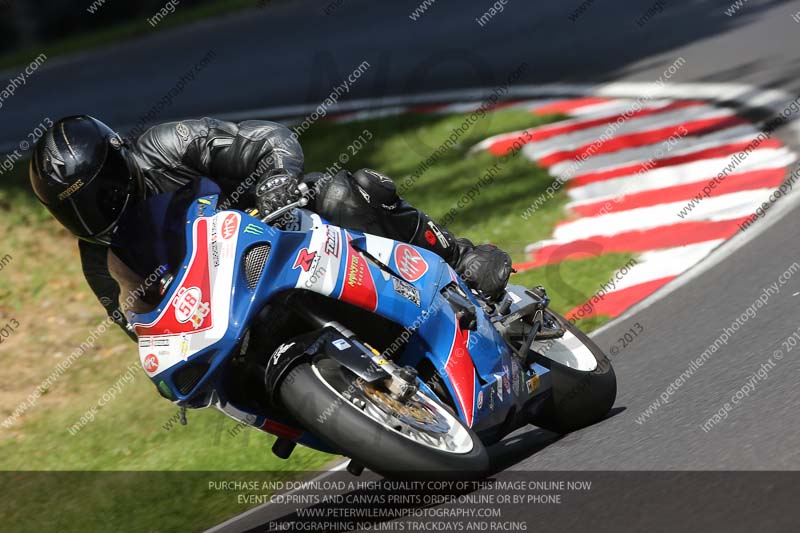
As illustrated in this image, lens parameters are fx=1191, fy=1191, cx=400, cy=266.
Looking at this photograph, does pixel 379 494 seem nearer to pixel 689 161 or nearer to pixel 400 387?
pixel 400 387

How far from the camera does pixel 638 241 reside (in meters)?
8.11

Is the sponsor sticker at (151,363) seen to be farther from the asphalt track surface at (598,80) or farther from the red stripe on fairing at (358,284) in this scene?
the asphalt track surface at (598,80)

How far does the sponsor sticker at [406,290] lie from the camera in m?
4.70

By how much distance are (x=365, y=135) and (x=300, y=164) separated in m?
7.77

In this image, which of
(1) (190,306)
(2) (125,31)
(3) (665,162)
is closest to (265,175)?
(1) (190,306)

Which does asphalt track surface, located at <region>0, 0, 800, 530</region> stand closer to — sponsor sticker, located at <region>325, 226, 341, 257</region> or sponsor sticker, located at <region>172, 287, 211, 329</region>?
sponsor sticker, located at <region>325, 226, 341, 257</region>

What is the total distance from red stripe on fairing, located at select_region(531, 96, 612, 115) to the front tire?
7.97 m

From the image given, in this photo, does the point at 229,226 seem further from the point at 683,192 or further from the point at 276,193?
the point at 683,192

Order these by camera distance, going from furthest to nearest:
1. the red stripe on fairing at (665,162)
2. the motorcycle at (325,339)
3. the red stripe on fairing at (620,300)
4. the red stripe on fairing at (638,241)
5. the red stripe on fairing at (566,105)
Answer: the red stripe on fairing at (566,105), the red stripe on fairing at (665,162), the red stripe on fairing at (638,241), the red stripe on fairing at (620,300), the motorcycle at (325,339)

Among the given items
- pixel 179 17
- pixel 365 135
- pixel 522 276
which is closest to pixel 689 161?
pixel 522 276

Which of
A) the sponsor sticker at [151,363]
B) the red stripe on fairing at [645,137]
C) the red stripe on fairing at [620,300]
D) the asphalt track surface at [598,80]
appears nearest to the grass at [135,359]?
the red stripe on fairing at [620,300]

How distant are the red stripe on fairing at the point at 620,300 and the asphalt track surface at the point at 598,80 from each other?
228mm

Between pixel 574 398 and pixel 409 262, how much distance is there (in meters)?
1.02

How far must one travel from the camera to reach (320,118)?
13633mm
